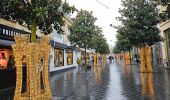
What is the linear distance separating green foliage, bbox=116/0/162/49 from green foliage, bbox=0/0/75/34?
14039 millimetres

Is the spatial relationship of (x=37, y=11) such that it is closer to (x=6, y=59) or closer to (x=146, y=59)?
(x=6, y=59)

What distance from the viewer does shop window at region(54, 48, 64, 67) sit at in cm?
2981

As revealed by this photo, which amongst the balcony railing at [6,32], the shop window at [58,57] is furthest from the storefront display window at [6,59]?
the shop window at [58,57]

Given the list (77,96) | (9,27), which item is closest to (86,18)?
(9,27)

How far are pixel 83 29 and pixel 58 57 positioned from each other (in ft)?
16.2

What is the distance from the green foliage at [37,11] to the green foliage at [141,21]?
553 inches

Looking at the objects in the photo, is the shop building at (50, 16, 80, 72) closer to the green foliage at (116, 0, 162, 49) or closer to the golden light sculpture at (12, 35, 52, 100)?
the green foliage at (116, 0, 162, 49)

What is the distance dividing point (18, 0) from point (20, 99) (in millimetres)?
3514

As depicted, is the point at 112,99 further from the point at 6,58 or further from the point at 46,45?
the point at 6,58

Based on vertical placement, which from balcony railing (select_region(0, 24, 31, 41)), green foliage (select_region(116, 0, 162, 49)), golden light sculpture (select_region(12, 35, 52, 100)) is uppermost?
green foliage (select_region(116, 0, 162, 49))

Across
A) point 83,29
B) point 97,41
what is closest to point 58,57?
point 83,29

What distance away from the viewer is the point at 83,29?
95.1 ft

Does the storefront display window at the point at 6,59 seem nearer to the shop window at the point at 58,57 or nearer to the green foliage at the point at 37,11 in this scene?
the green foliage at the point at 37,11

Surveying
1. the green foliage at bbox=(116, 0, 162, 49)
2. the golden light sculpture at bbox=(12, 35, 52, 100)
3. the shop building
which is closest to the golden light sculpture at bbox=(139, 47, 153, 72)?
the green foliage at bbox=(116, 0, 162, 49)
